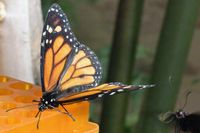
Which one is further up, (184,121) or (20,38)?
(20,38)

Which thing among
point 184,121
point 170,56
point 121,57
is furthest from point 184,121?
point 121,57

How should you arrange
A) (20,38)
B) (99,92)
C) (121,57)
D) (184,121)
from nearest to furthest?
(99,92) < (184,121) < (20,38) < (121,57)

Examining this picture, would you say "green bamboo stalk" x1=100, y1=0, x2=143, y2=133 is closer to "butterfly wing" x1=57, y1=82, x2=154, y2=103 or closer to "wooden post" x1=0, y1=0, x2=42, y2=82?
"wooden post" x1=0, y1=0, x2=42, y2=82

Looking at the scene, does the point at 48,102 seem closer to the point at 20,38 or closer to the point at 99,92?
the point at 99,92

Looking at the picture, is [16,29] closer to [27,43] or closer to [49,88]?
[27,43]

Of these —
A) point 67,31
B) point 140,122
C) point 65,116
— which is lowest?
point 140,122

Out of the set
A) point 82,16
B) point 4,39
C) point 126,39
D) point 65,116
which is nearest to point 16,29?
point 4,39

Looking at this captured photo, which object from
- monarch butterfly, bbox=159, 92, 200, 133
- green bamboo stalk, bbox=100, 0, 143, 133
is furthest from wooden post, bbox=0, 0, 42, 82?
monarch butterfly, bbox=159, 92, 200, 133

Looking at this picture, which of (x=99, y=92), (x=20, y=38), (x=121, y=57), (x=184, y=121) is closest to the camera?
(x=99, y=92)

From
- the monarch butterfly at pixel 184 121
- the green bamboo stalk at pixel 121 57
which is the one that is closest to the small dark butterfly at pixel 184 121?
the monarch butterfly at pixel 184 121
